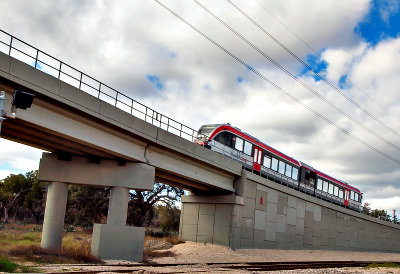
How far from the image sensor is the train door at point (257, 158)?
3547 centimetres

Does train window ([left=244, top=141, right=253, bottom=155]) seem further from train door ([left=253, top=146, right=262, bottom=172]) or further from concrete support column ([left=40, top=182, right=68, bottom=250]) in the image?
concrete support column ([left=40, top=182, right=68, bottom=250])

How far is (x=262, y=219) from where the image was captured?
34.4m

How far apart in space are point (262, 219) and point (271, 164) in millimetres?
5185

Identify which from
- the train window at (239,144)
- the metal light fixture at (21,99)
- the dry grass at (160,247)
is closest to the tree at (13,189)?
the dry grass at (160,247)

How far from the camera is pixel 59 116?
63.0 ft

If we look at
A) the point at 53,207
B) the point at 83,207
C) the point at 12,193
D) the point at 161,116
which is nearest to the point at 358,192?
the point at 83,207

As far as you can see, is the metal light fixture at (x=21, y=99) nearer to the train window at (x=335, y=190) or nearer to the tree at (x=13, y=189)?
the train window at (x=335, y=190)

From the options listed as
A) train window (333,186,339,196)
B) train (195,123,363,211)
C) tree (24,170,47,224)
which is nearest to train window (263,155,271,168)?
train (195,123,363,211)

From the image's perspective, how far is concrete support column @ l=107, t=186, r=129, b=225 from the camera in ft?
75.9

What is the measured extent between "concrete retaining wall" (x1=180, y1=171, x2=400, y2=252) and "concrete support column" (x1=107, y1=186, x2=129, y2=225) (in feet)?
34.6

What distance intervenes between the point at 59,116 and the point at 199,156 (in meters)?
10.7

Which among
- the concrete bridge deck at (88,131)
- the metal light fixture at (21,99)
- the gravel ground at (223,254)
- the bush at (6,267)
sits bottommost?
the gravel ground at (223,254)

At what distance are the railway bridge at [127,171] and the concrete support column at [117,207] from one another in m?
0.05

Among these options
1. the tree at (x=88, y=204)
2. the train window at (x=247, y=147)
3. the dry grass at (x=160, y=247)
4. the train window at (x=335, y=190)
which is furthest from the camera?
the tree at (x=88, y=204)
